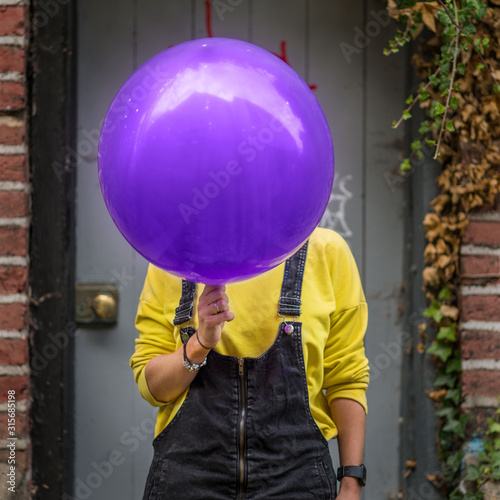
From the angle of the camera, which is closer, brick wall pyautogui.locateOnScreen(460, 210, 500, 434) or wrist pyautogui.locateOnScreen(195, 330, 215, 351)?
wrist pyautogui.locateOnScreen(195, 330, 215, 351)

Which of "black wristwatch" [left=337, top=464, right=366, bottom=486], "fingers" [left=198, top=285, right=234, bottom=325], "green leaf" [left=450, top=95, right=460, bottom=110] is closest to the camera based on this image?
"fingers" [left=198, top=285, right=234, bottom=325]

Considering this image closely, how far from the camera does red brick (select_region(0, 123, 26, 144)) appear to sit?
6.22 ft

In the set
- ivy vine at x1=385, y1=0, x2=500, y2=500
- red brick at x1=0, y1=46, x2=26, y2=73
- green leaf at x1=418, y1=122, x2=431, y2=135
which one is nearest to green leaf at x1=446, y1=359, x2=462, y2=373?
ivy vine at x1=385, y1=0, x2=500, y2=500

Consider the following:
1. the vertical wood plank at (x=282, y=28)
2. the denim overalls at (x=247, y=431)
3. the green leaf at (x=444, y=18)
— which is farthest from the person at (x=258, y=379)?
the vertical wood plank at (x=282, y=28)

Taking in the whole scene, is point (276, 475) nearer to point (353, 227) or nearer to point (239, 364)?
point (239, 364)

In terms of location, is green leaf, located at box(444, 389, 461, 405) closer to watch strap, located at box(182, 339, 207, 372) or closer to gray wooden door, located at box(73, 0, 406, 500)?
gray wooden door, located at box(73, 0, 406, 500)

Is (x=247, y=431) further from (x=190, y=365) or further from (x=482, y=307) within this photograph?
(x=482, y=307)

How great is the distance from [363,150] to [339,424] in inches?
45.3

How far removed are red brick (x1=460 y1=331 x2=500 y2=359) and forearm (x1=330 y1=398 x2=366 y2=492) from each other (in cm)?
77

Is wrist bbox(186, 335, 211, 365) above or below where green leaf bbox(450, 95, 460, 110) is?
below

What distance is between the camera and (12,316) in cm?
190

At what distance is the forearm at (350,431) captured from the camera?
1.34m

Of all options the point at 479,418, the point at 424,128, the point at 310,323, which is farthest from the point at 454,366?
the point at 310,323

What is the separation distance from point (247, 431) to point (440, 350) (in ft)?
3.48
